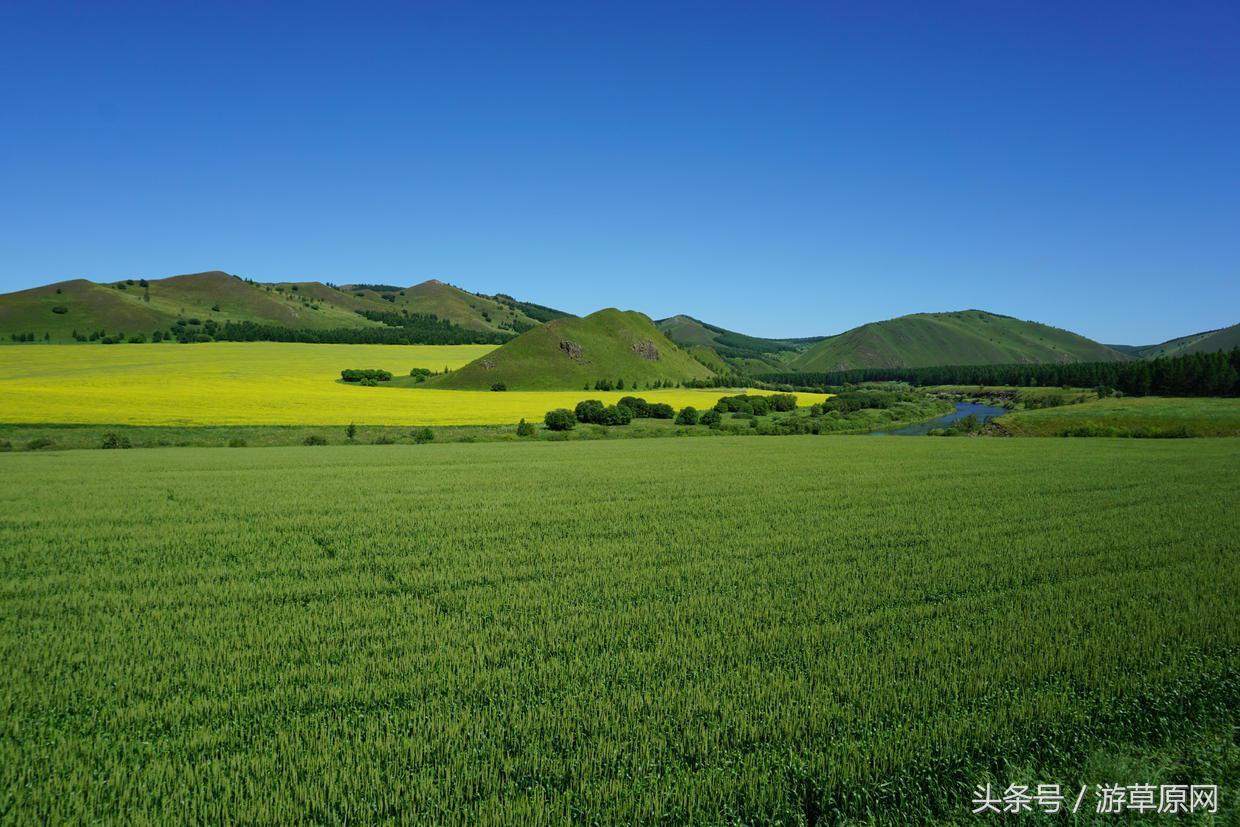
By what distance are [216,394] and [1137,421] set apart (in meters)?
87.8

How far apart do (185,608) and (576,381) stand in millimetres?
134630

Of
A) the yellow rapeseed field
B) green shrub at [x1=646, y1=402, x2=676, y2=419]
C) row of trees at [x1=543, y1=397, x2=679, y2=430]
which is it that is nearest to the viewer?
the yellow rapeseed field

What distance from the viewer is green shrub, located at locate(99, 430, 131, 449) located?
135 feet

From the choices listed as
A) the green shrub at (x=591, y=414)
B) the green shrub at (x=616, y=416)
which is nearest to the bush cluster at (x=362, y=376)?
the green shrub at (x=591, y=414)

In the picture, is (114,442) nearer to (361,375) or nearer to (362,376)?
(362,376)

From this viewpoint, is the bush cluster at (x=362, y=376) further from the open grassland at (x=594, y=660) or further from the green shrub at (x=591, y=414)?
the open grassland at (x=594, y=660)

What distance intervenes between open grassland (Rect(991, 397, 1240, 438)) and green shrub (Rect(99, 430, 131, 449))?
73511 millimetres

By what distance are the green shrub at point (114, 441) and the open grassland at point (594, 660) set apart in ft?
87.4

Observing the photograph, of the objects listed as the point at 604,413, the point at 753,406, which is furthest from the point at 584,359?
the point at 604,413

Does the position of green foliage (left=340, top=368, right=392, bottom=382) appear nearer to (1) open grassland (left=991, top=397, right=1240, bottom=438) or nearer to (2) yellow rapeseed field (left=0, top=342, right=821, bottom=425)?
(2) yellow rapeseed field (left=0, top=342, right=821, bottom=425)

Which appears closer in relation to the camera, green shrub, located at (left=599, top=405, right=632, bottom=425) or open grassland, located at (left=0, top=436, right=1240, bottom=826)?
open grassland, located at (left=0, top=436, right=1240, bottom=826)

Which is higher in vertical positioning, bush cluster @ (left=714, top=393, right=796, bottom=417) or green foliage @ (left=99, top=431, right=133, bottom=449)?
bush cluster @ (left=714, top=393, right=796, bottom=417)

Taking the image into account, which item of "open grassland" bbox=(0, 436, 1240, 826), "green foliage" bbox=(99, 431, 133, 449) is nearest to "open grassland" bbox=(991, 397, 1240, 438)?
"open grassland" bbox=(0, 436, 1240, 826)

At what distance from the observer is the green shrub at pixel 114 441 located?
135ft
